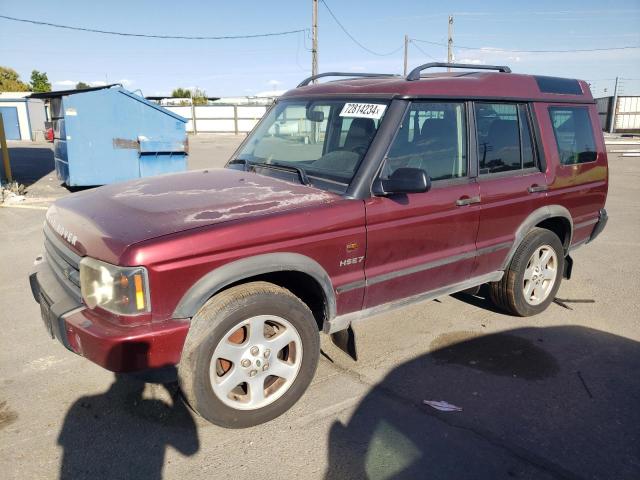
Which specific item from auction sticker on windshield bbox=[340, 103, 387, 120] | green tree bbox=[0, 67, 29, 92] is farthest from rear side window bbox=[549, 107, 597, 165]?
green tree bbox=[0, 67, 29, 92]

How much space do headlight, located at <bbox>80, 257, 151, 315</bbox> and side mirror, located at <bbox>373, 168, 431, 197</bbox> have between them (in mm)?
1507

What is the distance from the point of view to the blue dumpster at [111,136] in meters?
10.5

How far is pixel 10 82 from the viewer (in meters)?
56.4

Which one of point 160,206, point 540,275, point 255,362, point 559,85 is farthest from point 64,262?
point 559,85

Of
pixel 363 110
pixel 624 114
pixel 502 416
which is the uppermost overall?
pixel 624 114

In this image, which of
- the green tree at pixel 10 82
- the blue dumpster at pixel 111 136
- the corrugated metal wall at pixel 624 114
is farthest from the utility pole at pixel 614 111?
the green tree at pixel 10 82

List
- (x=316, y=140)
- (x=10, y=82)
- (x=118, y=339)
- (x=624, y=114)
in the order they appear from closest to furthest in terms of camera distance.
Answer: (x=118, y=339), (x=316, y=140), (x=624, y=114), (x=10, y=82)

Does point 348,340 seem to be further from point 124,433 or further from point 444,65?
point 444,65

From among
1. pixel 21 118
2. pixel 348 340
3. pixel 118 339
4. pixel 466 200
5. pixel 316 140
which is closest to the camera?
pixel 118 339

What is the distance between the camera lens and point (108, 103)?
10617mm

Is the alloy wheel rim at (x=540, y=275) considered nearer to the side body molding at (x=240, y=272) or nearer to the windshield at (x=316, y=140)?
the windshield at (x=316, y=140)

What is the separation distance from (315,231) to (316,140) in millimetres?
1171

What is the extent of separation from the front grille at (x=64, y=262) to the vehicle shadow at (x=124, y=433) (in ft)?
2.04

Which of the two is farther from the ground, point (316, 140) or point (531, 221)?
point (316, 140)
